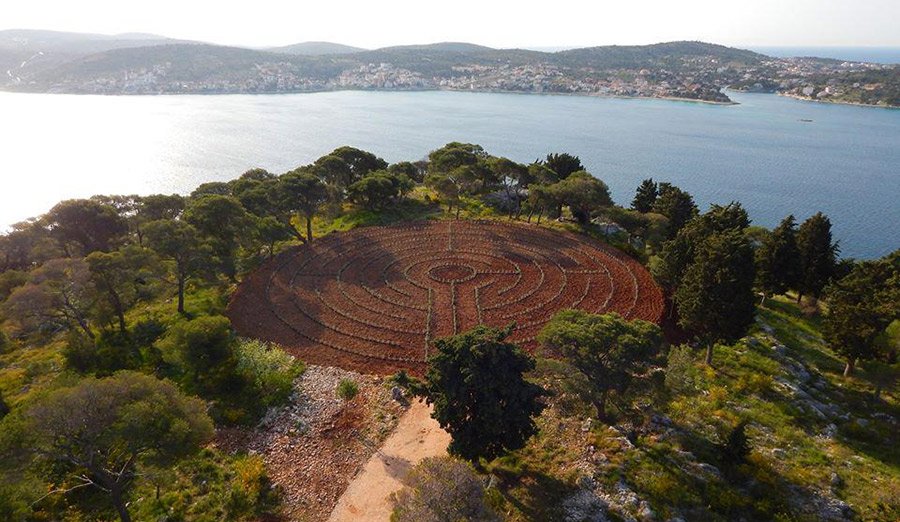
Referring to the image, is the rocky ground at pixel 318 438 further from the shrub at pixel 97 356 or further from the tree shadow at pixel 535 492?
the shrub at pixel 97 356

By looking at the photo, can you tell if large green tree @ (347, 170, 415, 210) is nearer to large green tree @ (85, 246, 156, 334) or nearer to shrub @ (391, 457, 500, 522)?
large green tree @ (85, 246, 156, 334)

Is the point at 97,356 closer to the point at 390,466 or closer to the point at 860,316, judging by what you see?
the point at 390,466

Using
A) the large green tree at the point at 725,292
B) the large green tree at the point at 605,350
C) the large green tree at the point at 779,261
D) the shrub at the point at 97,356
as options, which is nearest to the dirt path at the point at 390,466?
the large green tree at the point at 605,350

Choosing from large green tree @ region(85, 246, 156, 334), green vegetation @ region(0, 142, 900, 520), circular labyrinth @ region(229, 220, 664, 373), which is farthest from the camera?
circular labyrinth @ region(229, 220, 664, 373)

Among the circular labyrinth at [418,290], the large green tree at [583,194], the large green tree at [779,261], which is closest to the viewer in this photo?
the circular labyrinth at [418,290]

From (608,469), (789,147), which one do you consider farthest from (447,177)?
(789,147)

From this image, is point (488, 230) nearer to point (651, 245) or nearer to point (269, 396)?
point (651, 245)

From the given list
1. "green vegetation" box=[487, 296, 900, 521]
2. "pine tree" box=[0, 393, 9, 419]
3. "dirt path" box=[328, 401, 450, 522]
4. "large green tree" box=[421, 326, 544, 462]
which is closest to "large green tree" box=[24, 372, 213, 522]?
"dirt path" box=[328, 401, 450, 522]
